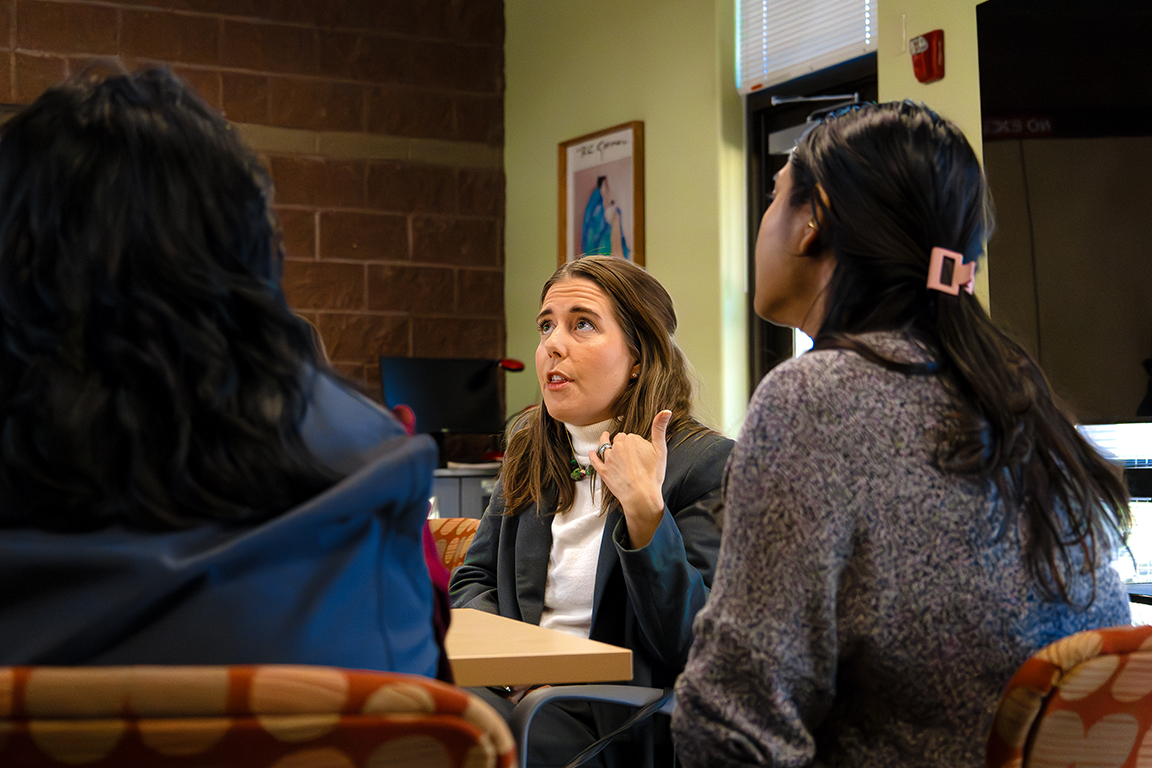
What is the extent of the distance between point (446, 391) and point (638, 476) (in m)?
3.55

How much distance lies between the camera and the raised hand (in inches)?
71.7

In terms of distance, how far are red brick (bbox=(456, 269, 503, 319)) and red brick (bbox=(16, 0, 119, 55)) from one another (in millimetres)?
1939

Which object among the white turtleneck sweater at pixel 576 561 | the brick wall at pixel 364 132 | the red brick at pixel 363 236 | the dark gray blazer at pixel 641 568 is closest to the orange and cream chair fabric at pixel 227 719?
the dark gray blazer at pixel 641 568

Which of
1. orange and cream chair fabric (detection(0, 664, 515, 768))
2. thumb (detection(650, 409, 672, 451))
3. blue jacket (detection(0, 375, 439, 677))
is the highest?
thumb (detection(650, 409, 672, 451))

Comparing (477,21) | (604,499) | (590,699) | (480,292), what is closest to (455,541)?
(604,499)

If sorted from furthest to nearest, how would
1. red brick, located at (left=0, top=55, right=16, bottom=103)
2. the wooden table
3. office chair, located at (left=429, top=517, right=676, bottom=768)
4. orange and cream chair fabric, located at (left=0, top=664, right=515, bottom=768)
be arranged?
red brick, located at (left=0, top=55, right=16, bottom=103) < office chair, located at (left=429, top=517, right=676, bottom=768) < the wooden table < orange and cream chair fabric, located at (left=0, top=664, right=515, bottom=768)

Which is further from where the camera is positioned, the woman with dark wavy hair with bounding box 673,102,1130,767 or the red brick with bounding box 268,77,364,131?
the red brick with bounding box 268,77,364,131

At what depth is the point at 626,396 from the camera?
226 centimetres

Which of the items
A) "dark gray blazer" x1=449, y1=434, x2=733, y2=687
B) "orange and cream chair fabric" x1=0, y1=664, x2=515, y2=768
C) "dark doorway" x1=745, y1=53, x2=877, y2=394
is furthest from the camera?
"dark doorway" x1=745, y1=53, x2=877, y2=394

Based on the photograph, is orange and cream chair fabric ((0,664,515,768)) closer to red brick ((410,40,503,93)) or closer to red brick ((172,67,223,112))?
red brick ((172,67,223,112))

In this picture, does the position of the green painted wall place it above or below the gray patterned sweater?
above

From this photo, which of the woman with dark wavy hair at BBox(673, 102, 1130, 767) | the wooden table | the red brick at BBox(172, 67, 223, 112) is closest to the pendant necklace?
the wooden table

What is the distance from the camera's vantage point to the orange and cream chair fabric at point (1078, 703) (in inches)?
34.8

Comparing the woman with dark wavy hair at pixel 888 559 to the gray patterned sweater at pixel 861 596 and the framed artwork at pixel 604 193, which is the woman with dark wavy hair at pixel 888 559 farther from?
the framed artwork at pixel 604 193
